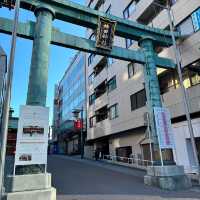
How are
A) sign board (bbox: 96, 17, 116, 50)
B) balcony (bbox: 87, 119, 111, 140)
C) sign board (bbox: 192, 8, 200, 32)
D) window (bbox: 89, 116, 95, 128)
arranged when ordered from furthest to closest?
window (bbox: 89, 116, 95, 128) → balcony (bbox: 87, 119, 111, 140) → sign board (bbox: 192, 8, 200, 32) → sign board (bbox: 96, 17, 116, 50)

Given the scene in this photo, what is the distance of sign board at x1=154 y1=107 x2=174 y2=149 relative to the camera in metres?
11.8

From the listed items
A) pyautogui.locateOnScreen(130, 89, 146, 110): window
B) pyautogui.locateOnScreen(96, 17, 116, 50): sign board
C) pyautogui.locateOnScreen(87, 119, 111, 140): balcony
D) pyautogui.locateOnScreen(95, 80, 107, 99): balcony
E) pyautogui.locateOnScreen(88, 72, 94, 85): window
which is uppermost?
pyautogui.locateOnScreen(88, 72, 94, 85): window

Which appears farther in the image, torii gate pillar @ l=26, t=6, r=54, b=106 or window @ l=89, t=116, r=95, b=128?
window @ l=89, t=116, r=95, b=128

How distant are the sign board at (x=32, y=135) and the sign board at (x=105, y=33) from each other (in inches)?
211

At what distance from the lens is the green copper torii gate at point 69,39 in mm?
9719

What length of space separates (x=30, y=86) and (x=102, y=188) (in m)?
6.19

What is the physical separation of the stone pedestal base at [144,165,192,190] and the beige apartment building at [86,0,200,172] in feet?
10.2

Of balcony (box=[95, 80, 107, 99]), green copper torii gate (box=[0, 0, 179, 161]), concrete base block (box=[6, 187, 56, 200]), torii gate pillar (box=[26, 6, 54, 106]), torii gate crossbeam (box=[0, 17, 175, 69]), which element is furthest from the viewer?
balcony (box=[95, 80, 107, 99])

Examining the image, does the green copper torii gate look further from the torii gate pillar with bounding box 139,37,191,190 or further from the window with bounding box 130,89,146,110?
the window with bounding box 130,89,146,110

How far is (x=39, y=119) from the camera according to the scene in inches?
356

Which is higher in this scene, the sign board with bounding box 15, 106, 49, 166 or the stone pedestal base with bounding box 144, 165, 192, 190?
the sign board with bounding box 15, 106, 49, 166

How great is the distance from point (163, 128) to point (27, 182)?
7.60 meters

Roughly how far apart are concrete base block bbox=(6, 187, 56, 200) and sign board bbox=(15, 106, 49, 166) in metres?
1.13

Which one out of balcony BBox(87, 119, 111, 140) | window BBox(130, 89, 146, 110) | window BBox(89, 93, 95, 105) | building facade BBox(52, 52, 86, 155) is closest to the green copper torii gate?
→ window BBox(130, 89, 146, 110)
